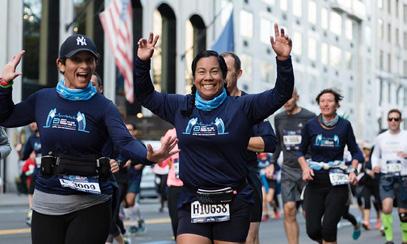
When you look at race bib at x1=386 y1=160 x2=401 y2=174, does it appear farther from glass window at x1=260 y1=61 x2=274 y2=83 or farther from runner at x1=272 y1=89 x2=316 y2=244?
glass window at x1=260 y1=61 x2=274 y2=83

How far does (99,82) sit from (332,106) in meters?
3.74

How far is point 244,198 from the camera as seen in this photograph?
6.39 meters

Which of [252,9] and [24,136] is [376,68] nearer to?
[252,9]

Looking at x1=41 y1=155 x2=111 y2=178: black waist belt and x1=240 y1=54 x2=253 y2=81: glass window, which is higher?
x1=240 y1=54 x2=253 y2=81: glass window

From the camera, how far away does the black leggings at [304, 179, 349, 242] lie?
34.6 ft

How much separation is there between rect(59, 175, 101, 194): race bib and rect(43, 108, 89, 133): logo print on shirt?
12.0 inches

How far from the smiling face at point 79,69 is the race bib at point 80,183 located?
59 centimetres

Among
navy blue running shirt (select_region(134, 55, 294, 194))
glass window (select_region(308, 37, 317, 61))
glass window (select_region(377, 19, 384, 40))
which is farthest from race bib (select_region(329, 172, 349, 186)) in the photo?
glass window (select_region(377, 19, 384, 40))

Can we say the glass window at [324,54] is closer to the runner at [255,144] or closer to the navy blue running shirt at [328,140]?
the navy blue running shirt at [328,140]

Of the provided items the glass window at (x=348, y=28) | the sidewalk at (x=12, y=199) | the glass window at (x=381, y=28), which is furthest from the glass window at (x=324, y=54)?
the sidewalk at (x=12, y=199)

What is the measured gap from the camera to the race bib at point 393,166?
14.2 meters

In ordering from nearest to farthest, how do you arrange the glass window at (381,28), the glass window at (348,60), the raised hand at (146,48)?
1. the raised hand at (146,48)
2. the glass window at (348,60)
3. the glass window at (381,28)

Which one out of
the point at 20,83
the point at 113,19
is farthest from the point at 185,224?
the point at 20,83

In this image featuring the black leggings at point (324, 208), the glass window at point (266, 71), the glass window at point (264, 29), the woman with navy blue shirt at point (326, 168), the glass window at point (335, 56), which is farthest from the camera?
the glass window at point (335, 56)
